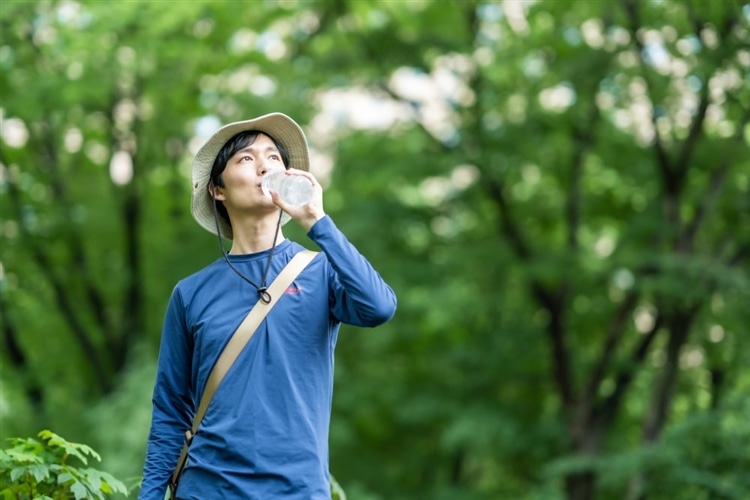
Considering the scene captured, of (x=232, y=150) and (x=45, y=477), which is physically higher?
(x=232, y=150)

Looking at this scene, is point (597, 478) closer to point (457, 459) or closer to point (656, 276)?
point (656, 276)

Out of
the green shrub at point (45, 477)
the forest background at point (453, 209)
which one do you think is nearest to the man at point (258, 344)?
the green shrub at point (45, 477)

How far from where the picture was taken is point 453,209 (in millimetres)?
13641

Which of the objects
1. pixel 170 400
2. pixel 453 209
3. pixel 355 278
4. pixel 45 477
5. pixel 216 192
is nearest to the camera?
pixel 355 278

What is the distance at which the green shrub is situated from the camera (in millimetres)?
3074

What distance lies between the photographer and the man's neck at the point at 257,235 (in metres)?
2.88

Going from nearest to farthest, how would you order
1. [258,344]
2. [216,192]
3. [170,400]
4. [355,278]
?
[355,278] < [258,344] < [170,400] < [216,192]

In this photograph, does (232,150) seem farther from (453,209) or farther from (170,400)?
(453,209)

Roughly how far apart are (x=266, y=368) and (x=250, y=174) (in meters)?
0.53

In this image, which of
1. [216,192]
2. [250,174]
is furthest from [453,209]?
[250,174]

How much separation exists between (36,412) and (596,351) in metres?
7.20

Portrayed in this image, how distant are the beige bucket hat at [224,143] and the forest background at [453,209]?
7323 millimetres

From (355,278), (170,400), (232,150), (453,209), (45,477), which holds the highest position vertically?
(232,150)

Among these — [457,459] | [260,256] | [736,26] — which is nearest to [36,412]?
[457,459]
